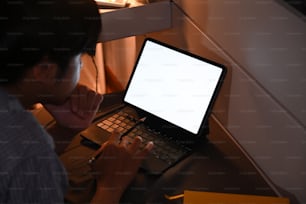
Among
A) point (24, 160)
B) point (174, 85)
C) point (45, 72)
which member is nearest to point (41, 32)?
point (45, 72)

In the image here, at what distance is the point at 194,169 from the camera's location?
109 centimetres

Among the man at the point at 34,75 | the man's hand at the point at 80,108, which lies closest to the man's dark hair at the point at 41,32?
the man at the point at 34,75

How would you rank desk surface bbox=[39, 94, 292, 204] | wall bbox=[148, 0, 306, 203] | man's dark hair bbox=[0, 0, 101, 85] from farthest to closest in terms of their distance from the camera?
desk surface bbox=[39, 94, 292, 204] → wall bbox=[148, 0, 306, 203] → man's dark hair bbox=[0, 0, 101, 85]

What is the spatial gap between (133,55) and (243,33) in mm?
674

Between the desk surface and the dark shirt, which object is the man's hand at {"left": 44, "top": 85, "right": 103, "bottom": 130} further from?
the dark shirt

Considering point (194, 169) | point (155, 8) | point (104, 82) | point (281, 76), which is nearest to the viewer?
point (281, 76)

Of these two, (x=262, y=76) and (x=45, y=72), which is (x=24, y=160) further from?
(x=262, y=76)

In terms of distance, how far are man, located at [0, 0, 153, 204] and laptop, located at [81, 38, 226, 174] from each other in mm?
263

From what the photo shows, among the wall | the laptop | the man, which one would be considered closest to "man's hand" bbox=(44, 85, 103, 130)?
the laptop

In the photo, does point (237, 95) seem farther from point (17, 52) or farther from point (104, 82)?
point (104, 82)

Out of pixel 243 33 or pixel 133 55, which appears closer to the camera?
pixel 243 33

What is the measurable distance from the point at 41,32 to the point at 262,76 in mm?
462

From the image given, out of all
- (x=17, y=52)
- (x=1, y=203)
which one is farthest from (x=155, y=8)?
(x=1, y=203)

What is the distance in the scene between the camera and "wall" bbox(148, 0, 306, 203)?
3.00ft
